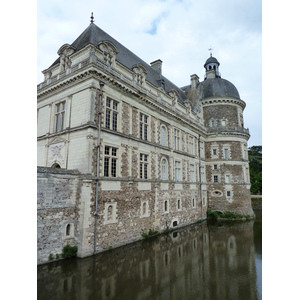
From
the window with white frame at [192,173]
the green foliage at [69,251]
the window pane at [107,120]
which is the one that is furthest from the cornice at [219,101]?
the green foliage at [69,251]

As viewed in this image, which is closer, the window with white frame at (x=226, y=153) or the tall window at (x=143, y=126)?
the tall window at (x=143, y=126)

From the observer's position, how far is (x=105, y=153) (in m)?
13.1

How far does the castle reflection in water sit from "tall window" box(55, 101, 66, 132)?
298 inches

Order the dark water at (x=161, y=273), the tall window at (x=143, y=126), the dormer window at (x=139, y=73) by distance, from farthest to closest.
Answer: the dormer window at (x=139, y=73) → the tall window at (x=143, y=126) → the dark water at (x=161, y=273)

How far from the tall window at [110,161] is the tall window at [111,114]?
135 centimetres

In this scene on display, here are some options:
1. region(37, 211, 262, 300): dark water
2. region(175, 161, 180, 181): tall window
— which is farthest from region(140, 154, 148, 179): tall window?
region(175, 161, 180, 181): tall window

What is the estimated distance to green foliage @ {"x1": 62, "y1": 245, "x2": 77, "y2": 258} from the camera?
10.6 meters

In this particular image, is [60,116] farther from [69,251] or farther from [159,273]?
[159,273]

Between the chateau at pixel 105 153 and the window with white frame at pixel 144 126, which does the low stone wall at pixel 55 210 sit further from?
the window with white frame at pixel 144 126

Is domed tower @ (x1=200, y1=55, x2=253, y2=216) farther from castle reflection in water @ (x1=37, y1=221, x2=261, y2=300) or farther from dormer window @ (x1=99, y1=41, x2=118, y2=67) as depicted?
dormer window @ (x1=99, y1=41, x2=118, y2=67)

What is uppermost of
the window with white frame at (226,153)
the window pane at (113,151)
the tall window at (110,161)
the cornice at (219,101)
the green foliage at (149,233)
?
the cornice at (219,101)

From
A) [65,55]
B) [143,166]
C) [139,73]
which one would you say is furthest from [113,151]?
[65,55]

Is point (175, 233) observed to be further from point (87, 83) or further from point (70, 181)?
point (87, 83)

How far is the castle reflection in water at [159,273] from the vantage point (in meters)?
7.61
